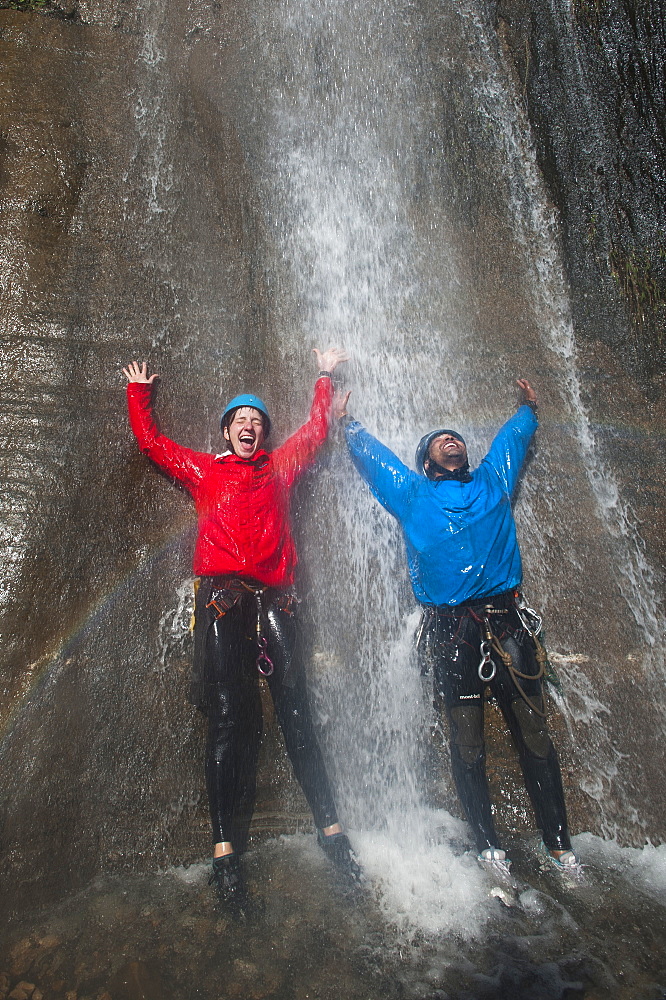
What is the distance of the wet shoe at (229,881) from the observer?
365 cm

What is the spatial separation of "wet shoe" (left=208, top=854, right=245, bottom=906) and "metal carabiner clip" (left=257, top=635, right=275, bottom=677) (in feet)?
3.79

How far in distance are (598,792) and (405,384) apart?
151 inches

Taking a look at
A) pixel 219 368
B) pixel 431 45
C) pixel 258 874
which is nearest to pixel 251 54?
pixel 431 45

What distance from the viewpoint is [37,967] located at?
329cm

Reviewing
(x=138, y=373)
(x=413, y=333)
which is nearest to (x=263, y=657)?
(x=138, y=373)

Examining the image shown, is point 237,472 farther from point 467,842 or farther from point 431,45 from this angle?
point 431,45

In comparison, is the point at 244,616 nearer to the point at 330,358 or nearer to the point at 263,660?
the point at 263,660

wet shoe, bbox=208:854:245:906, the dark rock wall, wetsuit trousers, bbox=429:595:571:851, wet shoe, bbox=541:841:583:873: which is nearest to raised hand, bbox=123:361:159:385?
wetsuit trousers, bbox=429:595:571:851

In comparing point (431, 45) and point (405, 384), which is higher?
point (431, 45)

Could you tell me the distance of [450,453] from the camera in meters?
4.39

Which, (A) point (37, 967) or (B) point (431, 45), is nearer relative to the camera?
(A) point (37, 967)

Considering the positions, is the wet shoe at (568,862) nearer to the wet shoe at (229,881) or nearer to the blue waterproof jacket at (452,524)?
the blue waterproof jacket at (452,524)

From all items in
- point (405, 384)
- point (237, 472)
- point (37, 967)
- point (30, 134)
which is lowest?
point (37, 967)

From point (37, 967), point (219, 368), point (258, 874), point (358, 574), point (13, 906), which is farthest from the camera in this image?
point (219, 368)
